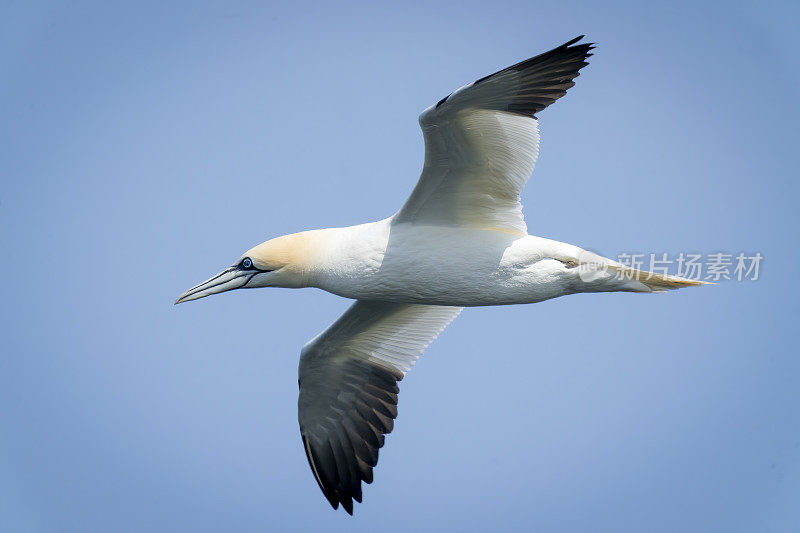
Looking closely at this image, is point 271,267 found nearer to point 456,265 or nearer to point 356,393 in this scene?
point 456,265

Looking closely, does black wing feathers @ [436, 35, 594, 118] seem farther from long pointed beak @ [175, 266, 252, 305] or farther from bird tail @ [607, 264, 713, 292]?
long pointed beak @ [175, 266, 252, 305]

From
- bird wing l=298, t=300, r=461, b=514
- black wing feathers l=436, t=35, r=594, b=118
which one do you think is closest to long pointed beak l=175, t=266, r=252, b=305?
bird wing l=298, t=300, r=461, b=514

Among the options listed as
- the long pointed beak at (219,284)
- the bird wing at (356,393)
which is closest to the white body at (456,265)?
the long pointed beak at (219,284)

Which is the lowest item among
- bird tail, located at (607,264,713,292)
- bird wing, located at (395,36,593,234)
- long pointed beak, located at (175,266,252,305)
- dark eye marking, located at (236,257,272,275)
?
long pointed beak, located at (175,266,252,305)

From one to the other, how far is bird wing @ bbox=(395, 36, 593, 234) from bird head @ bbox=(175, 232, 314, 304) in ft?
2.93

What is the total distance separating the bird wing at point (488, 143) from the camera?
27.1 ft

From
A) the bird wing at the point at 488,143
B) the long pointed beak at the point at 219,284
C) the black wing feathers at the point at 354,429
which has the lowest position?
the black wing feathers at the point at 354,429

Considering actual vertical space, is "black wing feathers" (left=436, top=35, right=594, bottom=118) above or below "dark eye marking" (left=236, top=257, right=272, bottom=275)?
above

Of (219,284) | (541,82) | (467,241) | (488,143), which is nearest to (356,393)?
(219,284)

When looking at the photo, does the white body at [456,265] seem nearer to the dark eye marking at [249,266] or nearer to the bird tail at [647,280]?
the bird tail at [647,280]

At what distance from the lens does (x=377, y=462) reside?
34.9 ft

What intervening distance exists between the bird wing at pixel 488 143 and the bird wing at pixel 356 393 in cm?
180

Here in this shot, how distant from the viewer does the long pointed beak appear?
951 centimetres

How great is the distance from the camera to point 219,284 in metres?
9.59
